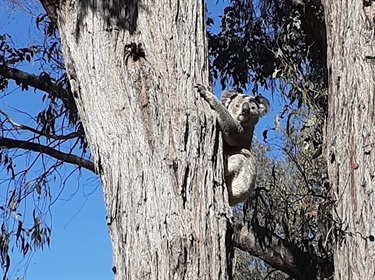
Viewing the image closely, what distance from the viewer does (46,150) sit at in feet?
21.1

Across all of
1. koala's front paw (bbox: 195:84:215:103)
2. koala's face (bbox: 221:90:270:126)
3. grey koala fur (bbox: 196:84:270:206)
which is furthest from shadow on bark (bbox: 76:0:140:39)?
koala's face (bbox: 221:90:270:126)

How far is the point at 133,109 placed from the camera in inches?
106

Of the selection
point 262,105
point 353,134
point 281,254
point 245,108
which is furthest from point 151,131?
point 281,254

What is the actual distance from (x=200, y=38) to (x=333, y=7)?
235 centimetres

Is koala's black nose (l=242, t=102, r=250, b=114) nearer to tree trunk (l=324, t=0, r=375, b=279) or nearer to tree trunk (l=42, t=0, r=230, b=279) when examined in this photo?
tree trunk (l=324, t=0, r=375, b=279)

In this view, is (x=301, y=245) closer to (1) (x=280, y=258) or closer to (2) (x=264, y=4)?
(1) (x=280, y=258)

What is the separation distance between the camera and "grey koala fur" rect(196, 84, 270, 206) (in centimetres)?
387

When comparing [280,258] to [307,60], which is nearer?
[280,258]

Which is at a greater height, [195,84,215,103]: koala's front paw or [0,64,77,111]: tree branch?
[0,64,77,111]: tree branch

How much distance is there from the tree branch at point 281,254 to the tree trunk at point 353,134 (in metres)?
1.74

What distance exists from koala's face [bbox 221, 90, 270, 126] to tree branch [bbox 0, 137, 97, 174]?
1.78 metres

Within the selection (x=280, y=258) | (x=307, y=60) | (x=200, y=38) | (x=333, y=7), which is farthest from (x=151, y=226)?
(x=307, y=60)

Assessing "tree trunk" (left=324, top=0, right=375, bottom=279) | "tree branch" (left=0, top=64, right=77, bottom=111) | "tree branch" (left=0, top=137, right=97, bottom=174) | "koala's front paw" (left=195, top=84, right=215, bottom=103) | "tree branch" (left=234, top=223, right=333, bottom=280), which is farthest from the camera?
"tree branch" (left=0, top=64, right=77, bottom=111)

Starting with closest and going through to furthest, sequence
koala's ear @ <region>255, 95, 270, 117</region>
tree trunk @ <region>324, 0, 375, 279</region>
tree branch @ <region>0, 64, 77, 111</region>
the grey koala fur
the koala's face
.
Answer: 1. the grey koala fur
2. tree trunk @ <region>324, 0, 375, 279</region>
3. the koala's face
4. koala's ear @ <region>255, 95, 270, 117</region>
5. tree branch @ <region>0, 64, 77, 111</region>
